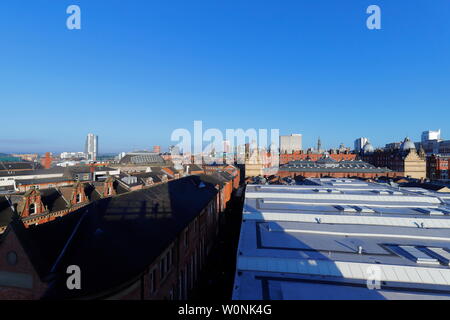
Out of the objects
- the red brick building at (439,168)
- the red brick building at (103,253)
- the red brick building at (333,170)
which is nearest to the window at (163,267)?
the red brick building at (103,253)

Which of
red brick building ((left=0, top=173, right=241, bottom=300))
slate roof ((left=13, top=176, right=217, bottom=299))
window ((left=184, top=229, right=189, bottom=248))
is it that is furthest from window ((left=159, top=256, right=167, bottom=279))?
window ((left=184, top=229, right=189, bottom=248))

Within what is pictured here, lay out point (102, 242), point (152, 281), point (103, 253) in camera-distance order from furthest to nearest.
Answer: point (152, 281), point (102, 242), point (103, 253)

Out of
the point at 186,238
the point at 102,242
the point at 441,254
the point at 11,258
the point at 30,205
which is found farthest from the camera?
the point at 30,205

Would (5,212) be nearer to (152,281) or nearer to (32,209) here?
(32,209)

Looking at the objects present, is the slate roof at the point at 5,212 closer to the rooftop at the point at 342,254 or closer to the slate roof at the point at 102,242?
the slate roof at the point at 102,242

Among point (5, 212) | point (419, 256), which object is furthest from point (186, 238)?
point (5, 212)

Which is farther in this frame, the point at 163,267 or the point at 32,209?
the point at 32,209

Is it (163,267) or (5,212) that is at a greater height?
(5,212)

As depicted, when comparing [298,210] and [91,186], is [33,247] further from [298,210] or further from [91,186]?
[91,186]
